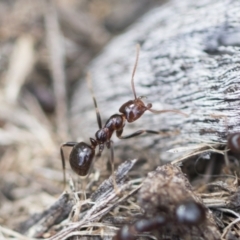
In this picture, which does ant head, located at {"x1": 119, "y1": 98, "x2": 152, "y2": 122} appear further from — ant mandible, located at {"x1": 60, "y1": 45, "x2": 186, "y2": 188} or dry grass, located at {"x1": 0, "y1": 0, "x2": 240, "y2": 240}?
dry grass, located at {"x1": 0, "y1": 0, "x2": 240, "y2": 240}

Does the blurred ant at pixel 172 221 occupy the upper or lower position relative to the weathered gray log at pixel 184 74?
lower

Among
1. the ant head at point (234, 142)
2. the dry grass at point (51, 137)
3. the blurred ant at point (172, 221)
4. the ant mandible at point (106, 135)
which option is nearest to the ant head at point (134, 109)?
the ant mandible at point (106, 135)

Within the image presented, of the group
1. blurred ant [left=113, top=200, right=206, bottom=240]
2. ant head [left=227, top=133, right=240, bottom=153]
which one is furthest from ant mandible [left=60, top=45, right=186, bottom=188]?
blurred ant [left=113, top=200, right=206, bottom=240]

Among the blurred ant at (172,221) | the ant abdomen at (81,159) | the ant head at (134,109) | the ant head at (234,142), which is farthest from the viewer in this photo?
the ant head at (134,109)

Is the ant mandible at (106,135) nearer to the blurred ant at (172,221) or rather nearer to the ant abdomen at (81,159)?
the ant abdomen at (81,159)

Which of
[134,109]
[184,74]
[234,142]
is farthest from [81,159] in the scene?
[234,142]
